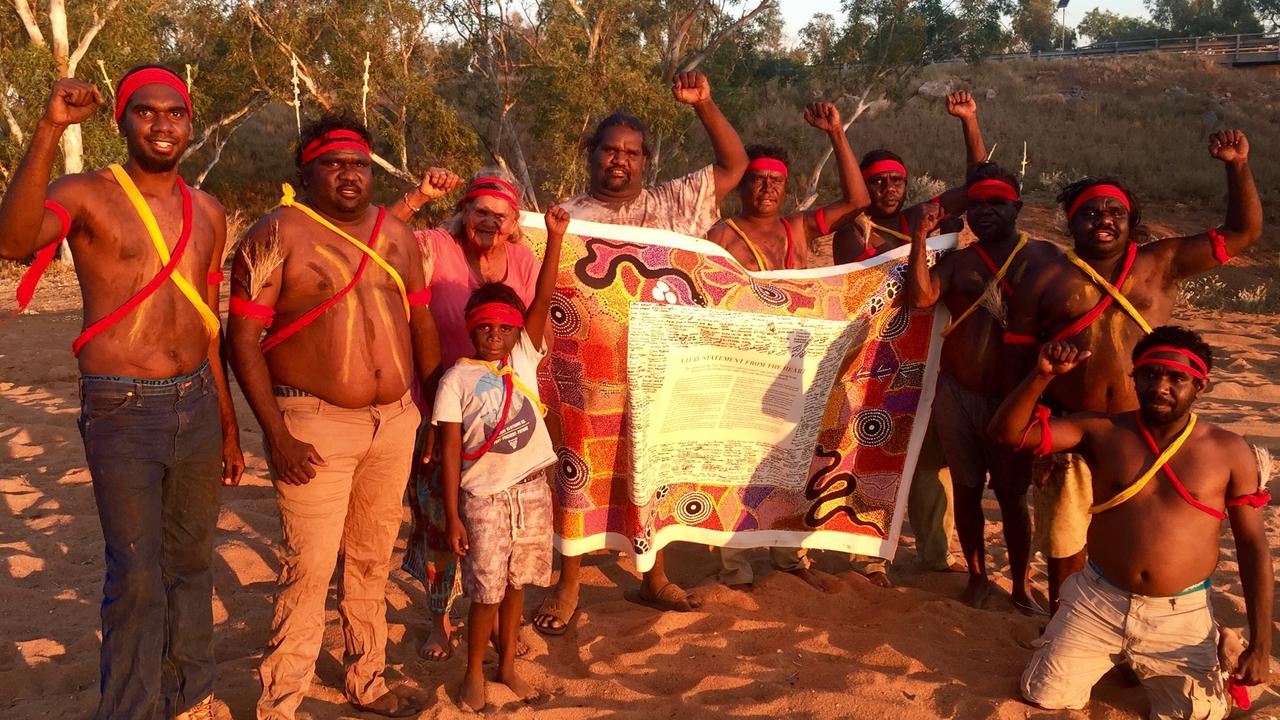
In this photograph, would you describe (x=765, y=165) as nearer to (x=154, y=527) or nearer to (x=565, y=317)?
(x=565, y=317)

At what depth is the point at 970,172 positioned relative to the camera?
493 centimetres

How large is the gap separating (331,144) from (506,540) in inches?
63.1

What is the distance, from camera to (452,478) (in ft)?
12.1

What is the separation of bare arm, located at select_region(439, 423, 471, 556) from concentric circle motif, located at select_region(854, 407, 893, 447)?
6.92 ft

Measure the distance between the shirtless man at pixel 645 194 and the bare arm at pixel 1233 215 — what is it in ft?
6.58

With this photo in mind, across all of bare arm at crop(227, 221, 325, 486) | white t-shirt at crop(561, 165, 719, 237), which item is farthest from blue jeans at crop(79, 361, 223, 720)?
white t-shirt at crop(561, 165, 719, 237)

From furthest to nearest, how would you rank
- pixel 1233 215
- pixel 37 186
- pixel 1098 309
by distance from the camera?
1. pixel 1098 309
2. pixel 1233 215
3. pixel 37 186

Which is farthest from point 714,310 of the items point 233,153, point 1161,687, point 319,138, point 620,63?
point 233,153

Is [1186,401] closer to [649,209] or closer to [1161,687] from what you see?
[1161,687]

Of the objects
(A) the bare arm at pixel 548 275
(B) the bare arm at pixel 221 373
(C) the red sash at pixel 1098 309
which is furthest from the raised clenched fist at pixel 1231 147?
(B) the bare arm at pixel 221 373

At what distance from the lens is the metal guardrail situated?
35094 millimetres

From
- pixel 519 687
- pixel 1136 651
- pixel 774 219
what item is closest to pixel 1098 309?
pixel 1136 651

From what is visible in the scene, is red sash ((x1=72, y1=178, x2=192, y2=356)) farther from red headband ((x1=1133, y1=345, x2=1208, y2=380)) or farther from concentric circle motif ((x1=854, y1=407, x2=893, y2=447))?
red headband ((x1=1133, y1=345, x2=1208, y2=380))

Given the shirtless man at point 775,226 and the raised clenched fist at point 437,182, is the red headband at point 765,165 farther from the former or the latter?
the raised clenched fist at point 437,182
